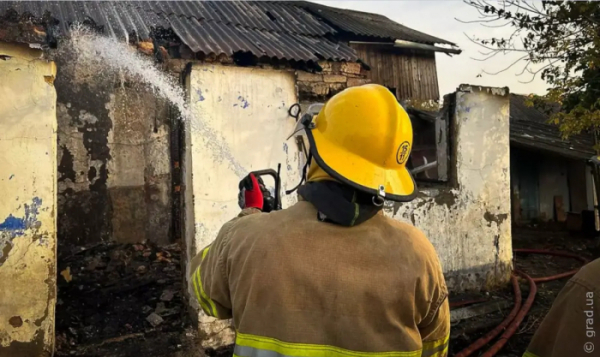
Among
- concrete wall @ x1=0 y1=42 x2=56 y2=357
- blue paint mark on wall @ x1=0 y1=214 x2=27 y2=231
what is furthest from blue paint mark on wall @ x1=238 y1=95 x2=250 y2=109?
blue paint mark on wall @ x1=0 y1=214 x2=27 y2=231

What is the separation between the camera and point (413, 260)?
1.41 m

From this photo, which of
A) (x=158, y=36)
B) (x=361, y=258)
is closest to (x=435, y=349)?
(x=361, y=258)

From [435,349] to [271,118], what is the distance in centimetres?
318

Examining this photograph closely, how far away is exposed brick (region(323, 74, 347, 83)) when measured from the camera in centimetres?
496

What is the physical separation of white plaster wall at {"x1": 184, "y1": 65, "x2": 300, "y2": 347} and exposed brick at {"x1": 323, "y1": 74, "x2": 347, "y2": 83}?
560 millimetres

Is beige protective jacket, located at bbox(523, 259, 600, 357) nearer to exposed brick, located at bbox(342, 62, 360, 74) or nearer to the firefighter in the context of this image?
the firefighter

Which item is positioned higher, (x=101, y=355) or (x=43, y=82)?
(x=43, y=82)

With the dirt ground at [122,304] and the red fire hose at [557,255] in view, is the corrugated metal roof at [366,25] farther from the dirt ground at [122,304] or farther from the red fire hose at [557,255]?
the dirt ground at [122,304]

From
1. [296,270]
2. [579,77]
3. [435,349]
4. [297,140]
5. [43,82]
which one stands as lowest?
[435,349]

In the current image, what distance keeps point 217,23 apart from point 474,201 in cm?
461

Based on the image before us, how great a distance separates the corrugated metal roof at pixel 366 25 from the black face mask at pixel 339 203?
8851 millimetres

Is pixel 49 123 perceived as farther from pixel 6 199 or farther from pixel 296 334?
pixel 296 334

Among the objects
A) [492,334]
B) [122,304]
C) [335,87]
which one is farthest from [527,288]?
[122,304]

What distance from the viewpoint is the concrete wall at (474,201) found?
220 inches
